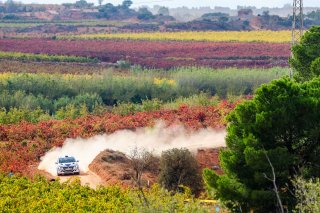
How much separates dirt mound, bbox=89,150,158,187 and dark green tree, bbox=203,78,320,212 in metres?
7.65

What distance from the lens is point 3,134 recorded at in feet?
149

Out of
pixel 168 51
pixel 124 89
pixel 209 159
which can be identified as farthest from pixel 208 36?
pixel 209 159

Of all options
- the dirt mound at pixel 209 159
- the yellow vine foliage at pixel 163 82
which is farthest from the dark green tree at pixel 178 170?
the yellow vine foliage at pixel 163 82

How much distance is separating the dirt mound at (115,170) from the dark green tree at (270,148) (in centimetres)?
765

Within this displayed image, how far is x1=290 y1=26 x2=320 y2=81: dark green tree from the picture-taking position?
152 feet

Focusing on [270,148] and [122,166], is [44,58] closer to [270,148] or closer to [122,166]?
[122,166]

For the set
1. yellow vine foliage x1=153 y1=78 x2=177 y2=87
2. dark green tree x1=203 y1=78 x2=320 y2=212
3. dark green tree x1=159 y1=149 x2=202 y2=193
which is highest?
dark green tree x1=203 y1=78 x2=320 y2=212

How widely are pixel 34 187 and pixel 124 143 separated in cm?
1409

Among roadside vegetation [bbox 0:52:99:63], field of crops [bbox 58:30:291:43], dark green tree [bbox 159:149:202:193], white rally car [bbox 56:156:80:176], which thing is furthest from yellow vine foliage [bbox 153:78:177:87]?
field of crops [bbox 58:30:291:43]

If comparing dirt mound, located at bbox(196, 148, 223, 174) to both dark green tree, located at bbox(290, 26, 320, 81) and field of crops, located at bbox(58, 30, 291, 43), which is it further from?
field of crops, located at bbox(58, 30, 291, 43)

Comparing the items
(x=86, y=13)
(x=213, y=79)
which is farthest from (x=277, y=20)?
(x=213, y=79)

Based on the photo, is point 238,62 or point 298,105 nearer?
point 298,105

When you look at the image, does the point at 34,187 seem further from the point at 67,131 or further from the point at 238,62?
the point at 238,62

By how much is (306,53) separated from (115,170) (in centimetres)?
1346
